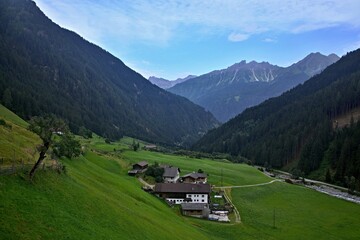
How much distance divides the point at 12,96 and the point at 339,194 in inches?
7070

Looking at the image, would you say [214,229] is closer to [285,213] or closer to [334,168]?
[285,213]

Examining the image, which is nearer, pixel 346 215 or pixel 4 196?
pixel 4 196

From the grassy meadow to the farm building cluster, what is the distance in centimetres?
605

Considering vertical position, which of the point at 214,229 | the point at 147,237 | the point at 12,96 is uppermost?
Result: the point at 12,96

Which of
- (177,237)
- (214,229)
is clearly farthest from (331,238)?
(177,237)

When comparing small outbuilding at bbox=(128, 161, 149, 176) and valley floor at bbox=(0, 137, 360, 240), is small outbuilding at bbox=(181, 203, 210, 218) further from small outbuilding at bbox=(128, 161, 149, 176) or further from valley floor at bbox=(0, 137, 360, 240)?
small outbuilding at bbox=(128, 161, 149, 176)

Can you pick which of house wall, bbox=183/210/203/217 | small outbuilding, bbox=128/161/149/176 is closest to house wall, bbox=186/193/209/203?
house wall, bbox=183/210/203/217

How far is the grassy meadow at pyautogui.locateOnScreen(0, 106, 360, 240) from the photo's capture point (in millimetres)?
35688

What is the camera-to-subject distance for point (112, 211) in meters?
50.0

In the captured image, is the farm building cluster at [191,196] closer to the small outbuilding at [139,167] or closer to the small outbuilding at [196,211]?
the small outbuilding at [196,211]

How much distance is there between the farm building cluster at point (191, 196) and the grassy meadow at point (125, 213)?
6051mm

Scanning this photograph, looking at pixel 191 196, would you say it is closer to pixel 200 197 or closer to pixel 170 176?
pixel 200 197

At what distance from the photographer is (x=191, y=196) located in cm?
11056

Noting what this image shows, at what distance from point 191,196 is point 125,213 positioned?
59.9 m
